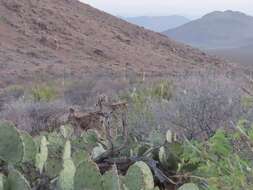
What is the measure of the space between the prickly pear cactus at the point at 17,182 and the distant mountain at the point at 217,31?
450 feet

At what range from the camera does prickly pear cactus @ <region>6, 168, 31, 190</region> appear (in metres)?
2.71

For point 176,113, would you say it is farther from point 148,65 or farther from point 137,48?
point 137,48

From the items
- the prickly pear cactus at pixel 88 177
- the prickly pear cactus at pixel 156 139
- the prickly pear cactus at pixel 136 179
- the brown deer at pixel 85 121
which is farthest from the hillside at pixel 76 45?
the prickly pear cactus at pixel 88 177

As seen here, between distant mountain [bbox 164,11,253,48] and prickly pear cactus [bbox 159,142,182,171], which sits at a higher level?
prickly pear cactus [bbox 159,142,182,171]

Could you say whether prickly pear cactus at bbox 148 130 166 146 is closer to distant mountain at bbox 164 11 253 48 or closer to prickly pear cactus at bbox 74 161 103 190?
prickly pear cactus at bbox 74 161 103 190

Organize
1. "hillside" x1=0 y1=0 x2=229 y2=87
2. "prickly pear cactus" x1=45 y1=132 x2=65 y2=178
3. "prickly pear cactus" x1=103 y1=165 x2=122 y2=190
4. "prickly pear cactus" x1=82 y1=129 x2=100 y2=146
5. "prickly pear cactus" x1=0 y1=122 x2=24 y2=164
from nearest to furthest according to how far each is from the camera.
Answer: "prickly pear cactus" x1=103 y1=165 x2=122 y2=190 < "prickly pear cactus" x1=0 y1=122 x2=24 y2=164 < "prickly pear cactus" x1=45 y1=132 x2=65 y2=178 < "prickly pear cactus" x1=82 y1=129 x2=100 y2=146 < "hillside" x1=0 y1=0 x2=229 y2=87

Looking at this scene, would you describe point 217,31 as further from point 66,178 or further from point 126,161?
point 66,178

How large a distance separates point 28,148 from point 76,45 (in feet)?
125

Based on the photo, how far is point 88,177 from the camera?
9.27 ft

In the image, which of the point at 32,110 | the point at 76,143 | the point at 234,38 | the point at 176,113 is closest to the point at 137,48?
the point at 32,110

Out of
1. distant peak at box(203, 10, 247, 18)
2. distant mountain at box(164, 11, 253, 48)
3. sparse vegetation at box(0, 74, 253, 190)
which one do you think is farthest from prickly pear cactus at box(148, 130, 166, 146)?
distant peak at box(203, 10, 247, 18)

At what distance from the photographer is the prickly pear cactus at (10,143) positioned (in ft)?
10.1

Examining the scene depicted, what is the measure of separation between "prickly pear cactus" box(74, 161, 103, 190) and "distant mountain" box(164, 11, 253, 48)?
137008 millimetres

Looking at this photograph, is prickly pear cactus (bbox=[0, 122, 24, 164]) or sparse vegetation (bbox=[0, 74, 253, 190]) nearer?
sparse vegetation (bbox=[0, 74, 253, 190])
